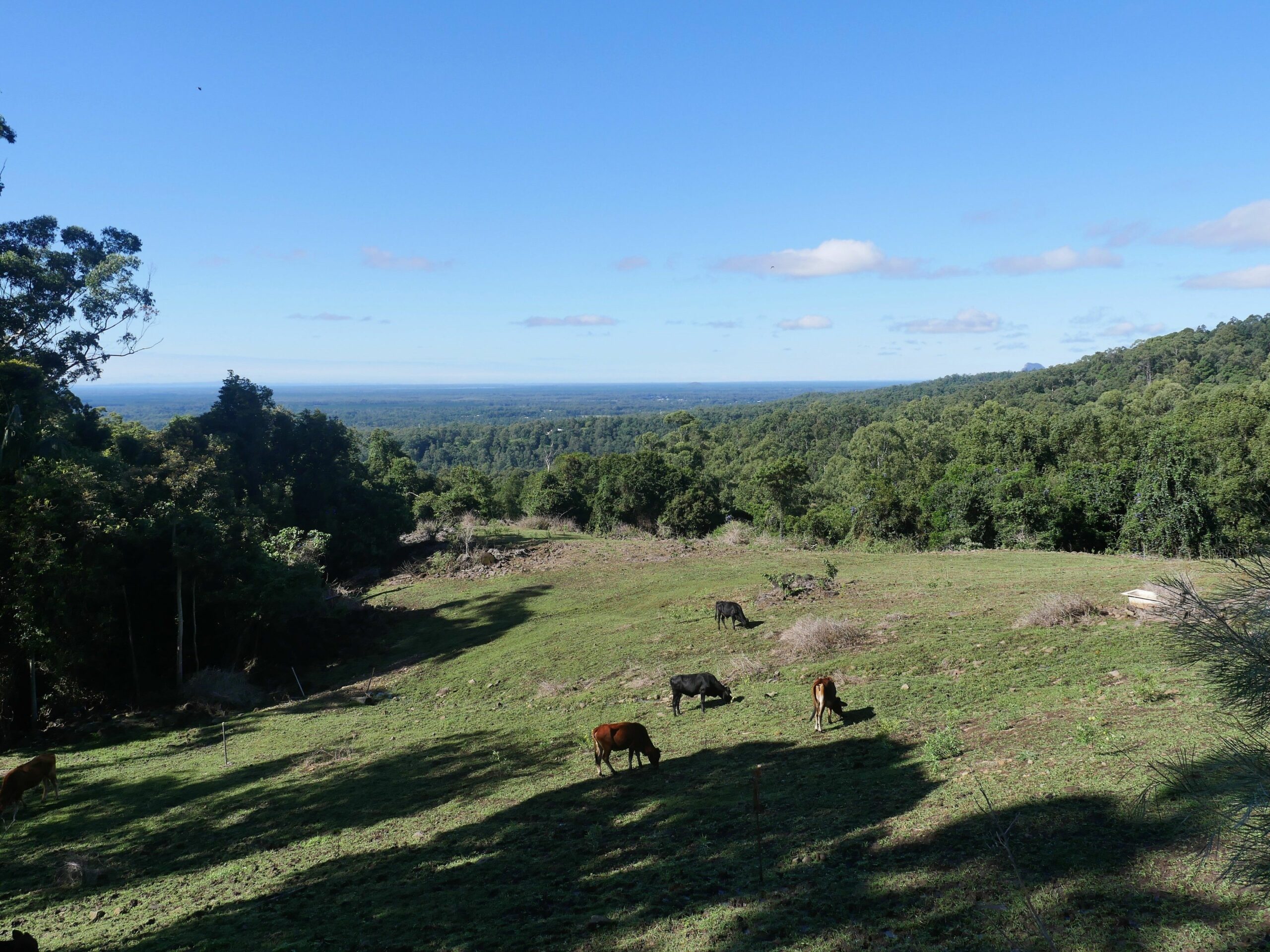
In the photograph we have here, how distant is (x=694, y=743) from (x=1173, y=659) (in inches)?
327

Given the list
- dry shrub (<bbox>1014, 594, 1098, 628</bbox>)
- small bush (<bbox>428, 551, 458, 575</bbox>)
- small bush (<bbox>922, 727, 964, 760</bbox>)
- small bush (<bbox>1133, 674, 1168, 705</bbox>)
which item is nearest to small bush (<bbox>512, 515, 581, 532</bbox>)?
small bush (<bbox>428, 551, 458, 575</bbox>)

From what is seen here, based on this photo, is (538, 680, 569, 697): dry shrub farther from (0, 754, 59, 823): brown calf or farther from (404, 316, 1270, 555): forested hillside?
(404, 316, 1270, 555): forested hillside

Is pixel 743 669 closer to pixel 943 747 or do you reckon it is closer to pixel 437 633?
pixel 943 747

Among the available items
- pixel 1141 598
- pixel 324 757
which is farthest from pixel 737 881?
pixel 1141 598

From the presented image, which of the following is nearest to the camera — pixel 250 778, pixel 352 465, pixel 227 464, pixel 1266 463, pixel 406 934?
pixel 406 934

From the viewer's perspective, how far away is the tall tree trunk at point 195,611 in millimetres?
23516

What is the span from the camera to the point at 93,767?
16.5 m

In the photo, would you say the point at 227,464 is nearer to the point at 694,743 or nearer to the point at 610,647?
the point at 610,647

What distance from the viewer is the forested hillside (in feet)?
111

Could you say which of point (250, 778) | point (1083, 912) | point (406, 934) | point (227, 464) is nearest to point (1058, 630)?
point (1083, 912)

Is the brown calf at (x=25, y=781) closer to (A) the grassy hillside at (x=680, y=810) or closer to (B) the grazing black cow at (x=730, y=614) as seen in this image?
(A) the grassy hillside at (x=680, y=810)

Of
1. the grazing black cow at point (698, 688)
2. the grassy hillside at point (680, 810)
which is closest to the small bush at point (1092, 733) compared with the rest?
the grassy hillside at point (680, 810)

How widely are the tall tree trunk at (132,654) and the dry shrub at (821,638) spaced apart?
1975 cm

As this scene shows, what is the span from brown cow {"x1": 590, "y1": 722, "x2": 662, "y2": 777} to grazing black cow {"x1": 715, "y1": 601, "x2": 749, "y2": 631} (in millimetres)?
8365
